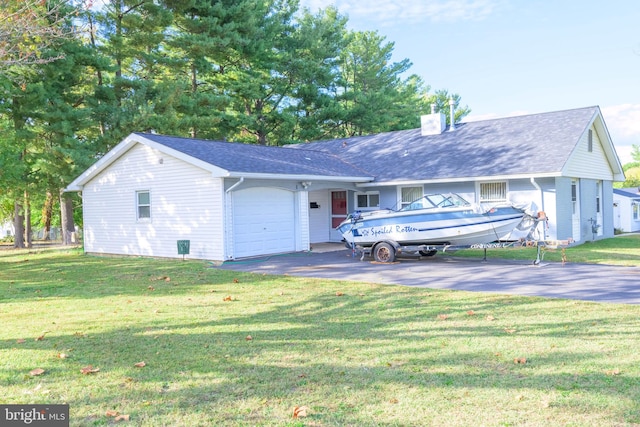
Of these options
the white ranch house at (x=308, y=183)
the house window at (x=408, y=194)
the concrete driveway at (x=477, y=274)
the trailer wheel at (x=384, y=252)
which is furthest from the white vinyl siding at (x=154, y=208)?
the house window at (x=408, y=194)

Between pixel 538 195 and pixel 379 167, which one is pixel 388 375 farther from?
pixel 379 167

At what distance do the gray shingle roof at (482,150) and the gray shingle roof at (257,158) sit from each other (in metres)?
1.69

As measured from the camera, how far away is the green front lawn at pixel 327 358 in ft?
13.1

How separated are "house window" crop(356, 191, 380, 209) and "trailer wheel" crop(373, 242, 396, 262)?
645cm

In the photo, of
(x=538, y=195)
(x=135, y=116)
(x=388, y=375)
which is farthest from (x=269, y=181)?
(x=388, y=375)

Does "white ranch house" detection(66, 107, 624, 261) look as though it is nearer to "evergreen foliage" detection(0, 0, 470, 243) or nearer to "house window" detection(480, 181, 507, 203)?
"house window" detection(480, 181, 507, 203)

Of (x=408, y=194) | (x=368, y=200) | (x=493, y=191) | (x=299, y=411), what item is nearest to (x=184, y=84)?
(x=368, y=200)

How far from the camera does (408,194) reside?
19938mm

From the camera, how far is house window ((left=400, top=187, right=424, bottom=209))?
19.7 metres

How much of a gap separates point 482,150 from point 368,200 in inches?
187

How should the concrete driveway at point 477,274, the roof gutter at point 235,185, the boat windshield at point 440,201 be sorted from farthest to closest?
the roof gutter at point 235,185 → the boat windshield at point 440,201 → the concrete driveway at point 477,274

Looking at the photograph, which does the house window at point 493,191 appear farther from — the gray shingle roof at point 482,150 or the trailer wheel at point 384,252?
the trailer wheel at point 384,252

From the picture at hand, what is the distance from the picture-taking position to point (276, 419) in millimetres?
3848

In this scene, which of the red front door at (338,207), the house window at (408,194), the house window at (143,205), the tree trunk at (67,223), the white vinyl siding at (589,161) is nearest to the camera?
the house window at (143,205)
